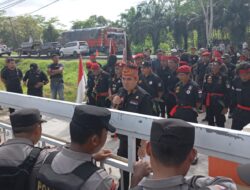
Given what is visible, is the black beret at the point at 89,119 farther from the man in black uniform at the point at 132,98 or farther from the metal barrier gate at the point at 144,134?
the man in black uniform at the point at 132,98

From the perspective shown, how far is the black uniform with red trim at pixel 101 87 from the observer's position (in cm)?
760

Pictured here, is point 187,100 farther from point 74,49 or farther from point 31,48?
point 31,48

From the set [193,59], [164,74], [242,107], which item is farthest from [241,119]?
[193,59]

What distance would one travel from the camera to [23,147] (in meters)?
1.91

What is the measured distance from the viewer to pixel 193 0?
44.2 metres

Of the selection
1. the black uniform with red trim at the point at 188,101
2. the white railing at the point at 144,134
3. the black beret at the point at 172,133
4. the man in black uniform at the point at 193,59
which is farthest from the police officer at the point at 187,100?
the man in black uniform at the point at 193,59

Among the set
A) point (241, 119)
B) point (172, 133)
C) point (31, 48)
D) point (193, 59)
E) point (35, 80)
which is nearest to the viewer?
point (172, 133)

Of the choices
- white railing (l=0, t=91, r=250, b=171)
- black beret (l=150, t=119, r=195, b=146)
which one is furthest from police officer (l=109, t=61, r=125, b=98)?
black beret (l=150, t=119, r=195, b=146)

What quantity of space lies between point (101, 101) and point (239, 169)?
652 cm

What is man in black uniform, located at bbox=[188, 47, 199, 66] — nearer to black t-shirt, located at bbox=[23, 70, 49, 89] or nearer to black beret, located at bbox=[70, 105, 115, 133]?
black t-shirt, located at bbox=[23, 70, 49, 89]

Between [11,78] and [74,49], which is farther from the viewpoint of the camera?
[74,49]

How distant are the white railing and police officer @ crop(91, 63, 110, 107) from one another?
474 centimetres

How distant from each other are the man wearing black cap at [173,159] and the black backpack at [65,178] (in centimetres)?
30

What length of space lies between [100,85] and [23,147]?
18.9 ft
